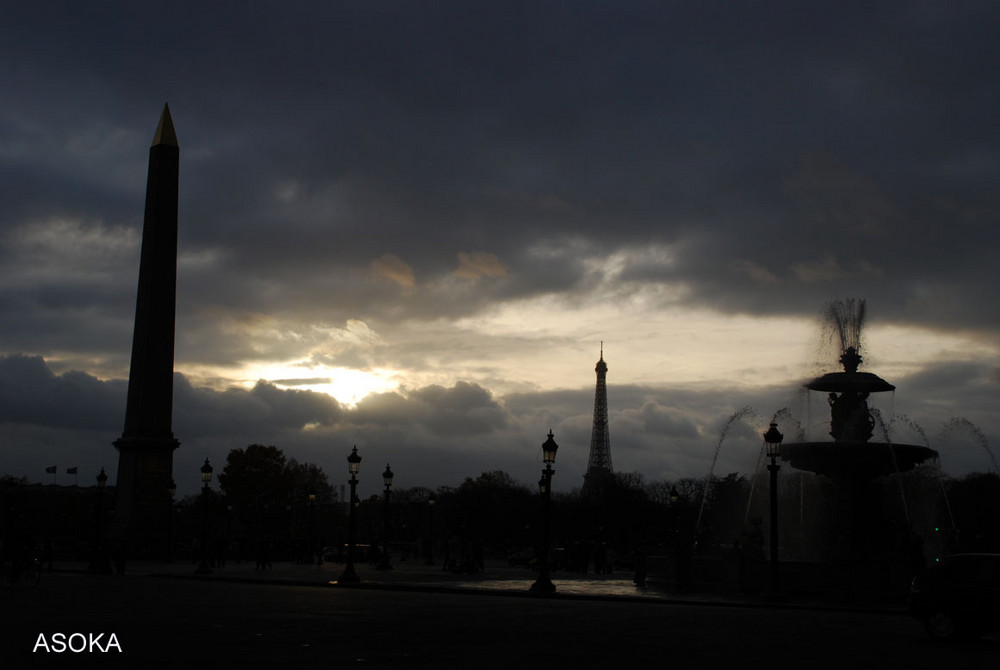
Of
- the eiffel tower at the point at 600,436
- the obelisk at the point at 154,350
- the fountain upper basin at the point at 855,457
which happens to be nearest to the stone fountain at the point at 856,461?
the fountain upper basin at the point at 855,457

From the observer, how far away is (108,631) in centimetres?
1565

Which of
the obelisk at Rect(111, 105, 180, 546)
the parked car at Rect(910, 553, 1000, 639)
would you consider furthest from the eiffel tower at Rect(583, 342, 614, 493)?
the parked car at Rect(910, 553, 1000, 639)

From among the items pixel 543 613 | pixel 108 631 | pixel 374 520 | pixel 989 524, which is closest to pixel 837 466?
pixel 543 613

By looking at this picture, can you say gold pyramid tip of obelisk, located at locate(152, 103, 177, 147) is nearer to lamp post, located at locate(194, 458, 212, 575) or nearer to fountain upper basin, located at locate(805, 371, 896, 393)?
lamp post, located at locate(194, 458, 212, 575)

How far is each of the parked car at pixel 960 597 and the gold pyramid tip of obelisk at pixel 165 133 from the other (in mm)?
40851

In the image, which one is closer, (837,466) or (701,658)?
(701,658)

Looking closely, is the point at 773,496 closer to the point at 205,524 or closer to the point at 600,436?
the point at 205,524

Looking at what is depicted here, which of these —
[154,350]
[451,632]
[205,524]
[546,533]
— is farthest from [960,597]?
[154,350]

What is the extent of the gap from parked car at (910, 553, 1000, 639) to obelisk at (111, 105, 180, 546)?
37366 millimetres

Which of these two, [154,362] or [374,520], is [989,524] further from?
[374,520]

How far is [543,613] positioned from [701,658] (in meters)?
9.43

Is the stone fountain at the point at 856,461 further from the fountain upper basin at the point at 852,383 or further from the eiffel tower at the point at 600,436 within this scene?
the eiffel tower at the point at 600,436

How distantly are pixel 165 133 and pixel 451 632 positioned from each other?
3899cm

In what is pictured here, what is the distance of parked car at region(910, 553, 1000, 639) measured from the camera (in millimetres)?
18062
